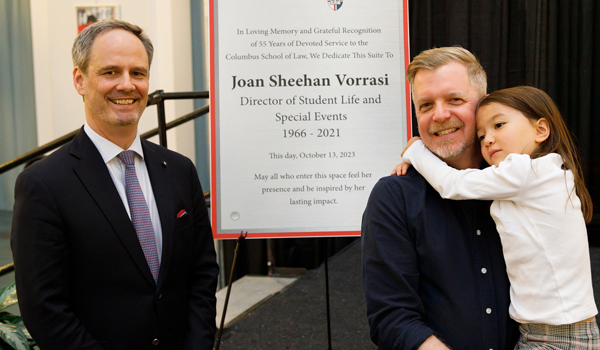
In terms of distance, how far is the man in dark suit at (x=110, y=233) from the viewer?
1.37m

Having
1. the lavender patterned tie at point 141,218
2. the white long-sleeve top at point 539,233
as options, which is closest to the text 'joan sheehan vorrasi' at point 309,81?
the lavender patterned tie at point 141,218

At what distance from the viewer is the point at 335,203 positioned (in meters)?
2.30

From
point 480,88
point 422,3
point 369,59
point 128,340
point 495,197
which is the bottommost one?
point 128,340

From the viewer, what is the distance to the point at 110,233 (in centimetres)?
145

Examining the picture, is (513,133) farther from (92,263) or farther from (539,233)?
(92,263)

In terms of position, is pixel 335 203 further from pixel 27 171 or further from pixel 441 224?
pixel 27 171

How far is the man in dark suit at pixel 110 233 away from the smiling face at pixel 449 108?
0.82m

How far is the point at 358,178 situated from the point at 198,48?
3.18 meters

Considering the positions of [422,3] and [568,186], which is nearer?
[568,186]

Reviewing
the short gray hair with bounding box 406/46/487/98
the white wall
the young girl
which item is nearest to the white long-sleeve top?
the young girl

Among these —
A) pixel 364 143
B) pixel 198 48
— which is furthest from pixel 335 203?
pixel 198 48

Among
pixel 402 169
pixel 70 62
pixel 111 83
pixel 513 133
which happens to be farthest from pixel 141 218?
pixel 70 62

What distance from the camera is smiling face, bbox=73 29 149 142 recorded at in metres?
1.54

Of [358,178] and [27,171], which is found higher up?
[27,171]
